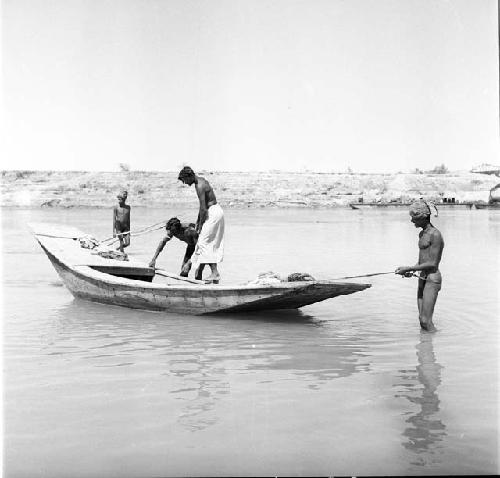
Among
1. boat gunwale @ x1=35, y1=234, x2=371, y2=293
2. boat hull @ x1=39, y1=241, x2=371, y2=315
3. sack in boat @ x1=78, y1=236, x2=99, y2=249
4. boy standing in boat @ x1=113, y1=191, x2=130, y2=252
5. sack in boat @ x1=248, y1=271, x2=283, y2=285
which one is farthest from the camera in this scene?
boy standing in boat @ x1=113, y1=191, x2=130, y2=252

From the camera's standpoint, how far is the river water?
4.16 metres

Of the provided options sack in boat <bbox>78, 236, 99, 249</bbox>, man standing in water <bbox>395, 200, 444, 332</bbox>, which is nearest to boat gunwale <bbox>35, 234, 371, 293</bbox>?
man standing in water <bbox>395, 200, 444, 332</bbox>

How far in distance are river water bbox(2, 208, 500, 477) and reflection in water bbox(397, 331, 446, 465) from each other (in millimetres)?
16

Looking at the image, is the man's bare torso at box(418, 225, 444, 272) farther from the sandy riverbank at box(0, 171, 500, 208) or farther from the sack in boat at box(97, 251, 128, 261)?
the sandy riverbank at box(0, 171, 500, 208)

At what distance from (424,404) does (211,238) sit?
429 cm

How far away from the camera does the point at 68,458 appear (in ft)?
13.5

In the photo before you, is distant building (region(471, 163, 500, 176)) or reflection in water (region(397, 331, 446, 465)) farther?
distant building (region(471, 163, 500, 176))

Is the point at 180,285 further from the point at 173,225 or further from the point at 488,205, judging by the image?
the point at 488,205

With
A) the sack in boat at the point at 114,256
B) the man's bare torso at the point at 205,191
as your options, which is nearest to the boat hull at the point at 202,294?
the man's bare torso at the point at 205,191

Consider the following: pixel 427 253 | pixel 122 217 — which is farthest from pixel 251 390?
pixel 122 217

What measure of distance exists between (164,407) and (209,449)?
838mm

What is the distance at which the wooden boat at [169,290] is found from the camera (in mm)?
7598

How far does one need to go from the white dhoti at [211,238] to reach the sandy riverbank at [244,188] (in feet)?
164

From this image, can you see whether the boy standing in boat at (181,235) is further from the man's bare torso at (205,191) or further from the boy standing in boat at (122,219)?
the boy standing in boat at (122,219)
